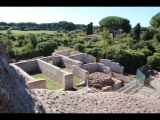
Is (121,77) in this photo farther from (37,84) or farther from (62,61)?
(37,84)

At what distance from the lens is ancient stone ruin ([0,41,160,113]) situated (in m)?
4.70

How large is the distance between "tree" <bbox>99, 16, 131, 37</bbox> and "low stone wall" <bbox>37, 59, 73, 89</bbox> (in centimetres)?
2965

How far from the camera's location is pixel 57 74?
1428 centimetres

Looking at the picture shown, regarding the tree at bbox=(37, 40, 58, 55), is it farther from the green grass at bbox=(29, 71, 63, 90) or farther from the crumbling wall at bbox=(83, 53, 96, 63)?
the green grass at bbox=(29, 71, 63, 90)

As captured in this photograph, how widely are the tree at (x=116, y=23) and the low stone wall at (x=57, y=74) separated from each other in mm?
29645

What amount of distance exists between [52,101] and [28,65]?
1133cm

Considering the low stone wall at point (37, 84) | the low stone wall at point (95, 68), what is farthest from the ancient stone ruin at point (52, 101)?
the low stone wall at point (95, 68)

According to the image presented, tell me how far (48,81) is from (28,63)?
320cm

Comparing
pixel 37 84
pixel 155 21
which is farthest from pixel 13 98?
pixel 155 21

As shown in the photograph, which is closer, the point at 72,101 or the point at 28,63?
the point at 72,101

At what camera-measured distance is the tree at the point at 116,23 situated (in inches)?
1665

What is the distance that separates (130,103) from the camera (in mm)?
6812
